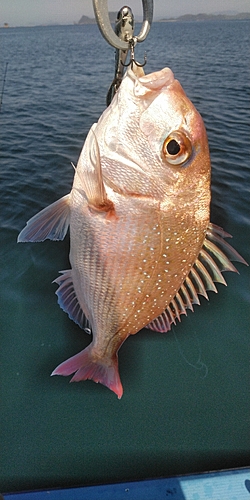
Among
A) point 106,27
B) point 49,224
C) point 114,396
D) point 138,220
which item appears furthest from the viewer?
point 114,396

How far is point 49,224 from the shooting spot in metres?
1.69

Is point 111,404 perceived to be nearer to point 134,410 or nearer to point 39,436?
point 134,410

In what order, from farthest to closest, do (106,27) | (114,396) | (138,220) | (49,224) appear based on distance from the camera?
1. (114,396)
2. (49,224)
3. (138,220)
4. (106,27)

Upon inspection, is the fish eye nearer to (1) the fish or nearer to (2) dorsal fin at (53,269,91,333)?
(1) the fish

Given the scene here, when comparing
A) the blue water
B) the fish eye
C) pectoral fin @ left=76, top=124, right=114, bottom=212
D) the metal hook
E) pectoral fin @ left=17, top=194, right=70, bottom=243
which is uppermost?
the metal hook

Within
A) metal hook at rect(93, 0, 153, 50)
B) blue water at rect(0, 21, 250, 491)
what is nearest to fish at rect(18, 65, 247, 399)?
metal hook at rect(93, 0, 153, 50)

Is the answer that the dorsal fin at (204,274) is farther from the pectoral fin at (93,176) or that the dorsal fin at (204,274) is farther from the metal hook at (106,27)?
the metal hook at (106,27)

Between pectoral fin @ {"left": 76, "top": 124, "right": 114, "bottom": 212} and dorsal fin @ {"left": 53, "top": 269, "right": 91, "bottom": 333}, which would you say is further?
dorsal fin @ {"left": 53, "top": 269, "right": 91, "bottom": 333}

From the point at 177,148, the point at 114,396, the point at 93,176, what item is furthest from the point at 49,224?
the point at 114,396

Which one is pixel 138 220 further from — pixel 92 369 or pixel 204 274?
pixel 92 369

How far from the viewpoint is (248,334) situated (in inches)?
131

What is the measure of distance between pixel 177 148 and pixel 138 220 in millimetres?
360

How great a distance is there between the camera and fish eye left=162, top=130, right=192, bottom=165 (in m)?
1.48

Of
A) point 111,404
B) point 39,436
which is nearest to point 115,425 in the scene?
point 111,404
